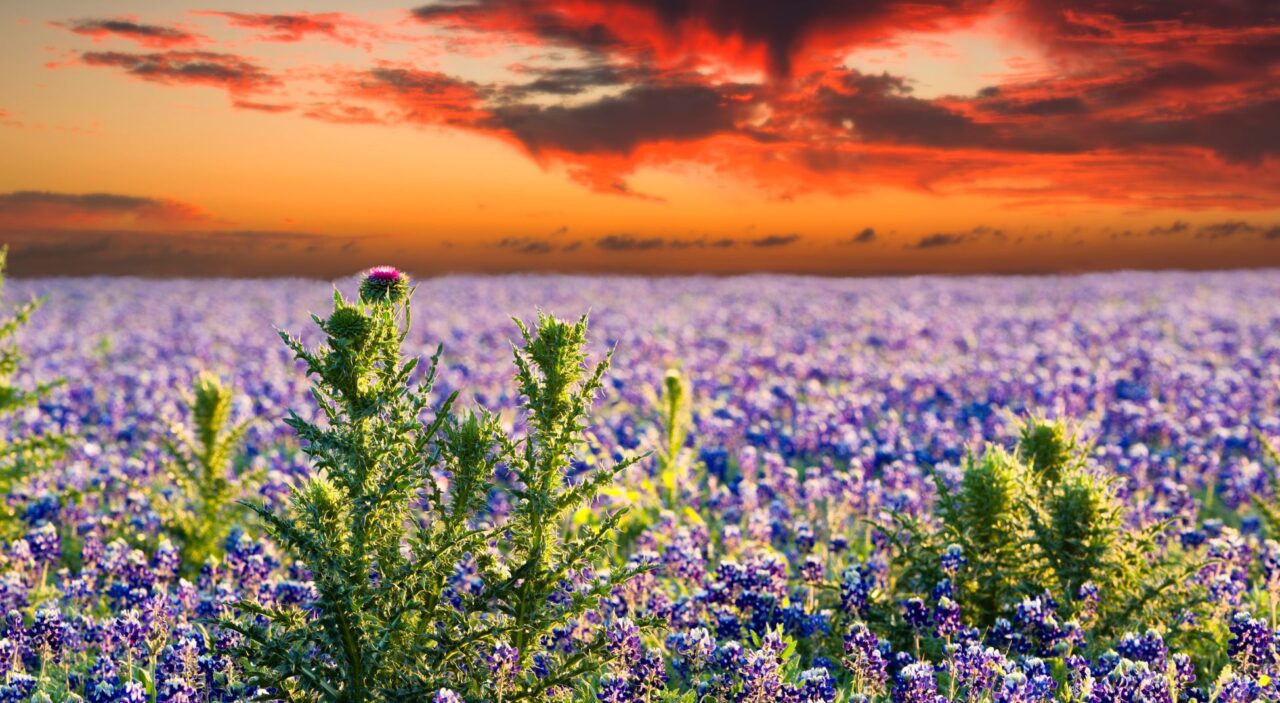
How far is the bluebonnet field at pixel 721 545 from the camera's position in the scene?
167 inches

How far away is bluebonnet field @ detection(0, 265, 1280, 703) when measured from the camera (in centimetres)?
425

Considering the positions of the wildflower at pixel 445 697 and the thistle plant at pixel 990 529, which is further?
the thistle plant at pixel 990 529

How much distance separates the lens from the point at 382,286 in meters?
3.85

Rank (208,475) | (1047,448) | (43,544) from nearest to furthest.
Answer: (1047,448)
(43,544)
(208,475)

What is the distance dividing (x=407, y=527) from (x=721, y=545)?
443cm

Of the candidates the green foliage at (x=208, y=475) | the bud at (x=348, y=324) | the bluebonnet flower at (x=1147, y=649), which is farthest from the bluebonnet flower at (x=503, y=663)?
the green foliage at (x=208, y=475)

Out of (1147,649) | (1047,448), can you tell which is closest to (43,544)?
(1047,448)

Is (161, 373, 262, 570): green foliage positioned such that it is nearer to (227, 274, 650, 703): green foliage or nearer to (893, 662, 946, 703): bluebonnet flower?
(227, 274, 650, 703): green foliage

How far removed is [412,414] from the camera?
3.88 meters

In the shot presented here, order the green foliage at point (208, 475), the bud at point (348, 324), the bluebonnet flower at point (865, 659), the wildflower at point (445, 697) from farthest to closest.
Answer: the green foliage at point (208, 475) → the bluebonnet flower at point (865, 659) → the wildflower at point (445, 697) → the bud at point (348, 324)

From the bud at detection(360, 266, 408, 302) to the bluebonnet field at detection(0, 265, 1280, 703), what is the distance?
102mm

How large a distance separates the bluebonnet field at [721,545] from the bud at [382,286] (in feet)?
0.33

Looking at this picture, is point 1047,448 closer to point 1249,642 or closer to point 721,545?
point 1249,642

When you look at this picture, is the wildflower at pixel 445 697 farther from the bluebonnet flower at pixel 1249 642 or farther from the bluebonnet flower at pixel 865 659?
the bluebonnet flower at pixel 1249 642
